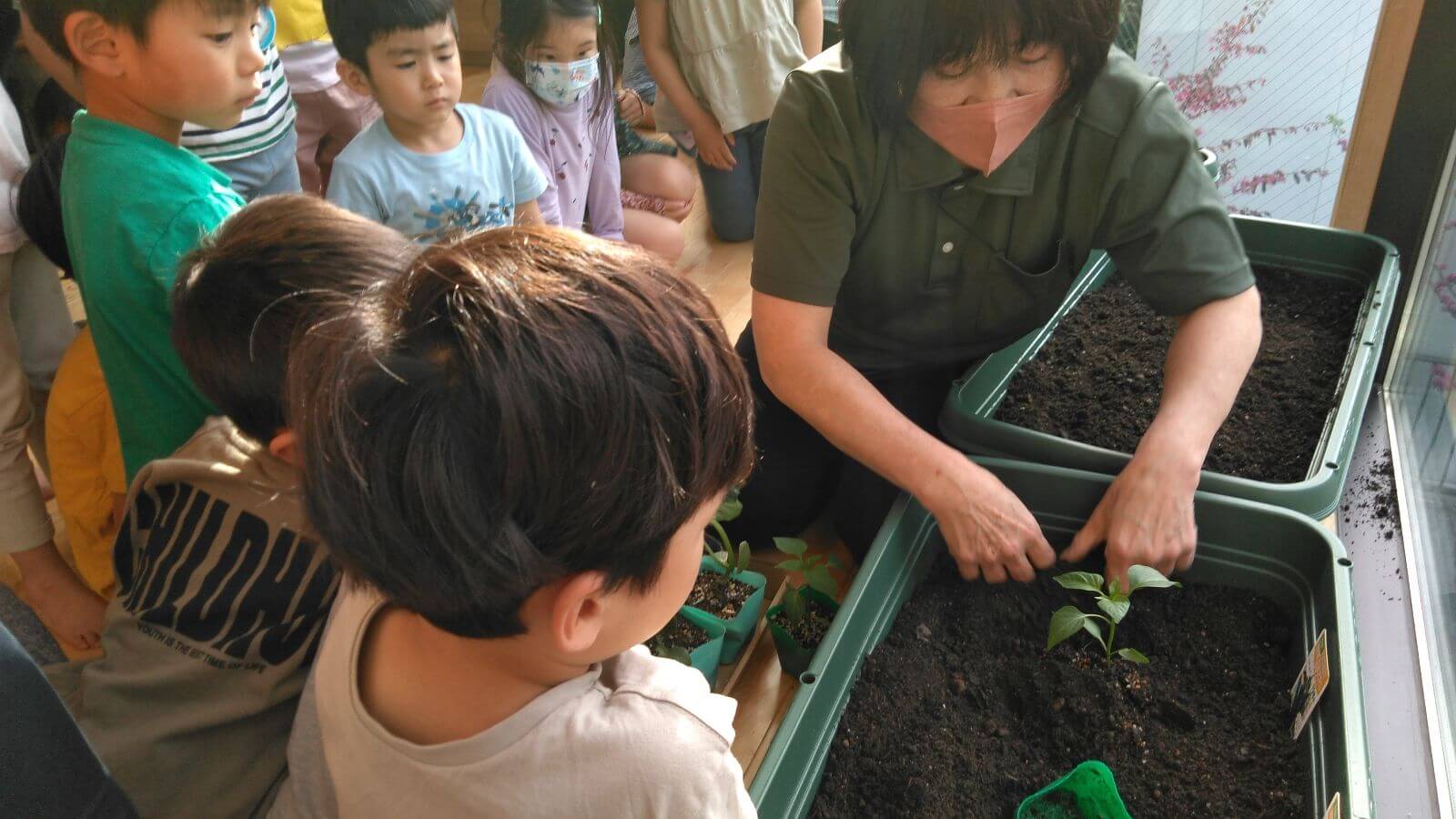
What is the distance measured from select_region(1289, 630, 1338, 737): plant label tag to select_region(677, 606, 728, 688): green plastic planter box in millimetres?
730

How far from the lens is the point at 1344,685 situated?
0.96 m

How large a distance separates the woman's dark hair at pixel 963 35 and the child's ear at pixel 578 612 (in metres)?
0.75

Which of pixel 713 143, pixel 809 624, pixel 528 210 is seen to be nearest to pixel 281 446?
pixel 809 624

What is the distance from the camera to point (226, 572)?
101cm

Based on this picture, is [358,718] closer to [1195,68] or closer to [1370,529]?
[1370,529]

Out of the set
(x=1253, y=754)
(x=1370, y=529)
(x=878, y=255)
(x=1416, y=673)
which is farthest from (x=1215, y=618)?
(x=878, y=255)

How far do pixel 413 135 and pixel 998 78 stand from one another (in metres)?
1.28

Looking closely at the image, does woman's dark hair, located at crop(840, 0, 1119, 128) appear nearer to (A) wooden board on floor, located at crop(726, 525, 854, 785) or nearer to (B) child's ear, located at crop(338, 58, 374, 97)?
(A) wooden board on floor, located at crop(726, 525, 854, 785)

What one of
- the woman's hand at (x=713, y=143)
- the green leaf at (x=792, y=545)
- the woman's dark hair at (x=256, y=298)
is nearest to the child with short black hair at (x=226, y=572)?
the woman's dark hair at (x=256, y=298)

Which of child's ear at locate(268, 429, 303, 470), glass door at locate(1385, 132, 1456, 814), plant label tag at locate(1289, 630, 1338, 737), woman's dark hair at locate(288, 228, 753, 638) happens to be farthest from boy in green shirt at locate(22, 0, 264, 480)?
glass door at locate(1385, 132, 1456, 814)

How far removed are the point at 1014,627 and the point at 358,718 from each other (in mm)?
815

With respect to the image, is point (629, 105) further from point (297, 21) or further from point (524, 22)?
point (297, 21)

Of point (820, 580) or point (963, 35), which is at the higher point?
point (963, 35)

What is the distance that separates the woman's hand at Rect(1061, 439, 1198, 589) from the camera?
1177 mm
